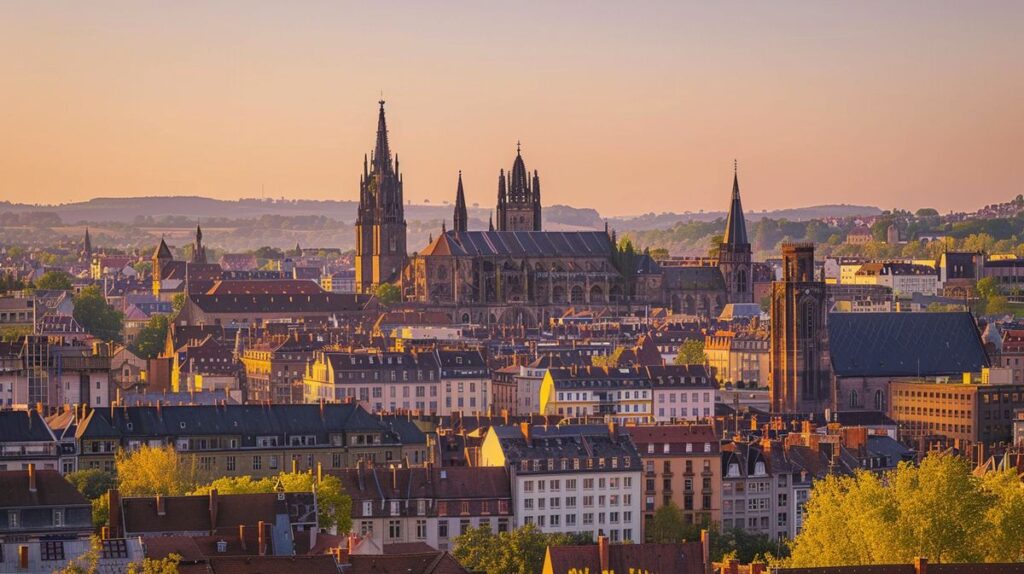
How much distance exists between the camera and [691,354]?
18625 centimetres

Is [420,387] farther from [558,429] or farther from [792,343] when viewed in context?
[558,429]

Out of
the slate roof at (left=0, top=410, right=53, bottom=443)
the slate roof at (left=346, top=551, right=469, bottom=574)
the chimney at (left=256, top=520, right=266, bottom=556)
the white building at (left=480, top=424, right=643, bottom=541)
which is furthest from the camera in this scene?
the slate roof at (left=0, top=410, right=53, bottom=443)

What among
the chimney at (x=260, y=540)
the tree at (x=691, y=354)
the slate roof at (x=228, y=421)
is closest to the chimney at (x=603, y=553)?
the chimney at (x=260, y=540)

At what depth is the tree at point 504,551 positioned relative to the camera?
86.8m

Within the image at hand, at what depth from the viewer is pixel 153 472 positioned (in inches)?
3971

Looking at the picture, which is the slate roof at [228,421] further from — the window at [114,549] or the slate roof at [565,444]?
the window at [114,549]

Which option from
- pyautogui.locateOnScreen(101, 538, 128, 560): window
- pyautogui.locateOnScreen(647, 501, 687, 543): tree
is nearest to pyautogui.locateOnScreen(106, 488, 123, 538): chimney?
pyautogui.locateOnScreen(101, 538, 128, 560): window

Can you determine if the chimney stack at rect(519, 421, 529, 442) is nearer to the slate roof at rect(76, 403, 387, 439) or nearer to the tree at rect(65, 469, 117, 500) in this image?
the slate roof at rect(76, 403, 387, 439)

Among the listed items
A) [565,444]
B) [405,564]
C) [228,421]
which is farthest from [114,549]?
[228,421]

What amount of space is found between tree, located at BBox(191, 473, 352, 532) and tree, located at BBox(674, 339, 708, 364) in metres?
88.3

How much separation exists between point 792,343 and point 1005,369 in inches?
502

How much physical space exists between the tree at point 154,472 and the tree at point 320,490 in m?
2.88

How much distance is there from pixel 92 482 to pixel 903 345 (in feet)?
253

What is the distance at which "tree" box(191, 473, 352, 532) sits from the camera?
89.7 meters
